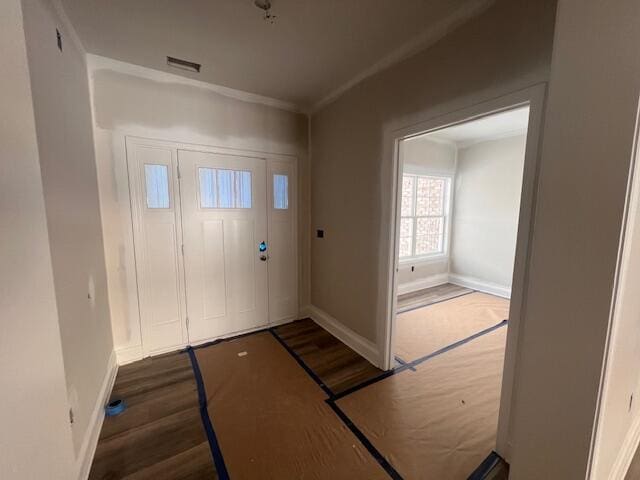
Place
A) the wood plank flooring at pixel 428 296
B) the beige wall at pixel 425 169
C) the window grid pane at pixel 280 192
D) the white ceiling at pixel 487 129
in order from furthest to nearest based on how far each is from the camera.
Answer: the beige wall at pixel 425 169 → the wood plank flooring at pixel 428 296 → the white ceiling at pixel 487 129 → the window grid pane at pixel 280 192

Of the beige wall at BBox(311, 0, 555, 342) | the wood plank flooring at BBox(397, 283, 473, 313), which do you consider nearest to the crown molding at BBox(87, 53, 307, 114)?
the beige wall at BBox(311, 0, 555, 342)

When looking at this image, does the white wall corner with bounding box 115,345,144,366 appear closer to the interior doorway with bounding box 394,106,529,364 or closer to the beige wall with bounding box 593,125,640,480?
the interior doorway with bounding box 394,106,529,364

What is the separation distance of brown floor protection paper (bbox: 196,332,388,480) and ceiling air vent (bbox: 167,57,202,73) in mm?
2705

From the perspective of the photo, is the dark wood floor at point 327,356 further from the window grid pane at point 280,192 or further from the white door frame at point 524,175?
the window grid pane at point 280,192

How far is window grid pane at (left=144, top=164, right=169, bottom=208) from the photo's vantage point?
243 cm

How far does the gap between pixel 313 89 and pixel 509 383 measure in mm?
2932

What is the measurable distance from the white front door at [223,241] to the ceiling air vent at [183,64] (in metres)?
0.71

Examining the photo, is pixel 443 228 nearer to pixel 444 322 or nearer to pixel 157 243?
pixel 444 322

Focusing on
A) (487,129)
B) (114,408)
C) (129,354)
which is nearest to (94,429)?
(114,408)

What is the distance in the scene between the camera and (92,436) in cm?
161

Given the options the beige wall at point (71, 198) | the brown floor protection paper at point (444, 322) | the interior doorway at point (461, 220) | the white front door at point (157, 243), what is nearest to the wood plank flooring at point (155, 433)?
the beige wall at point (71, 198)

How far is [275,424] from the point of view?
1809 millimetres

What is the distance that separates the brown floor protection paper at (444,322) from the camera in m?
2.79

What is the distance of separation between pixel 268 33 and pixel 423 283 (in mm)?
4333
